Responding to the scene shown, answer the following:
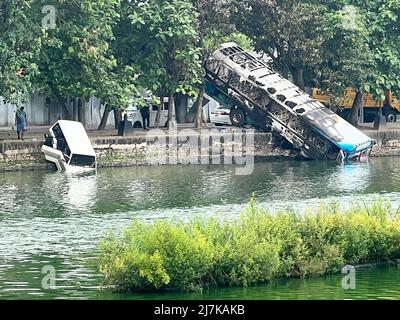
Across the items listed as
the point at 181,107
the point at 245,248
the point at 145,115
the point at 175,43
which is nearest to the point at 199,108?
the point at 145,115

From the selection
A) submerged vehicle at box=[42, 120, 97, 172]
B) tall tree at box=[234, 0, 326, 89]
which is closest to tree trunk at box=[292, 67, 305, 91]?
tall tree at box=[234, 0, 326, 89]

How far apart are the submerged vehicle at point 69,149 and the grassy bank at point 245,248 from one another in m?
18.5

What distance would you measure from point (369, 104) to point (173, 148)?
525 inches

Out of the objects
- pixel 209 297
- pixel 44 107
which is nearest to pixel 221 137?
pixel 44 107

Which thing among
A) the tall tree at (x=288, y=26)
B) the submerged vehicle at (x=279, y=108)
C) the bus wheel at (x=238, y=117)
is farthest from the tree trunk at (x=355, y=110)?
the bus wheel at (x=238, y=117)

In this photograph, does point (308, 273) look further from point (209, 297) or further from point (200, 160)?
point (200, 160)

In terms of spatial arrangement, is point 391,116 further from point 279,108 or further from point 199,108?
point 199,108

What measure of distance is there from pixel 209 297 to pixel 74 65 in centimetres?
2418

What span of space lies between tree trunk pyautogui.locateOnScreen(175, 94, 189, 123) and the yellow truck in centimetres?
580

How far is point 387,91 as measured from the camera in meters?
53.2

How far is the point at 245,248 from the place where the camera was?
20812 mm

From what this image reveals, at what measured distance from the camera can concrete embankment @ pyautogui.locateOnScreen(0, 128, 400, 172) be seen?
42.0 meters

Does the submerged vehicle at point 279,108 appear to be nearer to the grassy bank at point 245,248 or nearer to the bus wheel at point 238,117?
the bus wheel at point 238,117

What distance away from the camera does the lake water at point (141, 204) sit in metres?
21.2
